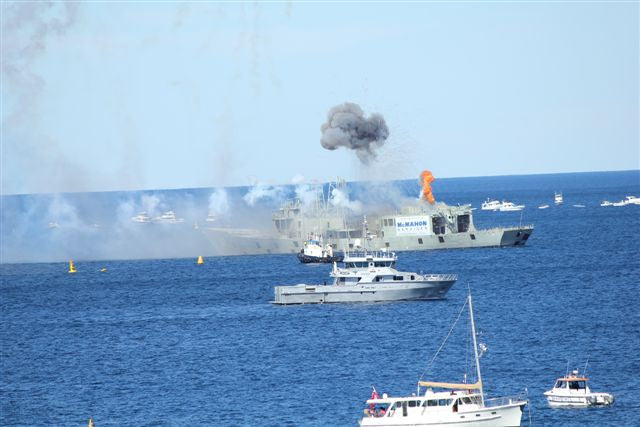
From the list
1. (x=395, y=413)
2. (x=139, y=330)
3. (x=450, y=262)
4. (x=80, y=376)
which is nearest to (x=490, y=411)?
(x=395, y=413)

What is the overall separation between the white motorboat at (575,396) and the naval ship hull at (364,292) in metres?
52.6

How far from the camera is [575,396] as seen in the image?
268 feet

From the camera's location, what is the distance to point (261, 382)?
94750 millimetres

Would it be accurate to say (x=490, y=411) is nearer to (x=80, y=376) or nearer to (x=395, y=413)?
(x=395, y=413)

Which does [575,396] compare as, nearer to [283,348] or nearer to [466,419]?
[466,419]

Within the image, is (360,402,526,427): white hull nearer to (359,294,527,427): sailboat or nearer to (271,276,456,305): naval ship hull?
(359,294,527,427): sailboat

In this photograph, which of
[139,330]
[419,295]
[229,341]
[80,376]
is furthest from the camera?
[419,295]

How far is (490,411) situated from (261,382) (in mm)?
26077

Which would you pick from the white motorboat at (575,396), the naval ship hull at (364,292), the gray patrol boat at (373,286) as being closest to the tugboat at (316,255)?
the naval ship hull at (364,292)

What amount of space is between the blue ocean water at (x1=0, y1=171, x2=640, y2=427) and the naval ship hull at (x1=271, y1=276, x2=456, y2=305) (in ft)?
5.18

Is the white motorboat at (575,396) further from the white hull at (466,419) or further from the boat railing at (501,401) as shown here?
the white hull at (466,419)

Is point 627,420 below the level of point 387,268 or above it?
below

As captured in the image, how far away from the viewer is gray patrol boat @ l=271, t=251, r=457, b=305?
135625mm

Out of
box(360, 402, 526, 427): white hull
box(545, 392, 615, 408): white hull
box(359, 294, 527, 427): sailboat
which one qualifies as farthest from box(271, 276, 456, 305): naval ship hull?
box(360, 402, 526, 427): white hull
